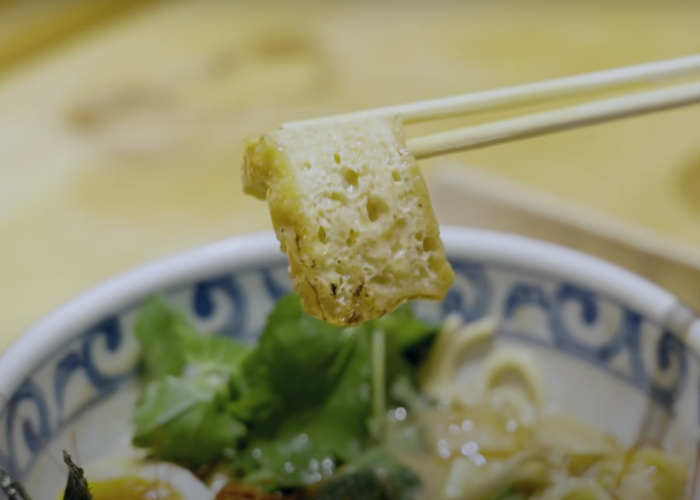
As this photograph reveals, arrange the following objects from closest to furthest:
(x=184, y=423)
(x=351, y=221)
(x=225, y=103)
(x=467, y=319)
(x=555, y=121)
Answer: (x=351, y=221) < (x=555, y=121) < (x=184, y=423) < (x=467, y=319) < (x=225, y=103)

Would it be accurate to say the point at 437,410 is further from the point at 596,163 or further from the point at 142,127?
the point at 142,127

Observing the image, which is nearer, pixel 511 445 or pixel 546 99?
pixel 546 99

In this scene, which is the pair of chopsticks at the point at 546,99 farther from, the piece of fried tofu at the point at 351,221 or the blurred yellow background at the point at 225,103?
the blurred yellow background at the point at 225,103

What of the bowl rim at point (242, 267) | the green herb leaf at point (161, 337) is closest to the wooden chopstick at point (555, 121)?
the bowl rim at point (242, 267)

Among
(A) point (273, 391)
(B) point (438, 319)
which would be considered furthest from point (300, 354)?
(B) point (438, 319)

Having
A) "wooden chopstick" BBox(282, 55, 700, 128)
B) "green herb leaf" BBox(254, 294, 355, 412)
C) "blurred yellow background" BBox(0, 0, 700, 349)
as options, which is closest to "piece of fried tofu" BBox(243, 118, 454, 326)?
"wooden chopstick" BBox(282, 55, 700, 128)

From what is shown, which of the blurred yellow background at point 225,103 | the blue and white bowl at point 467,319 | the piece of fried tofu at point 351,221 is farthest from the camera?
the blurred yellow background at point 225,103

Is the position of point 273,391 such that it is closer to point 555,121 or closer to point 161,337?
point 161,337

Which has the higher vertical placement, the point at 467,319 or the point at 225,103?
the point at 225,103
